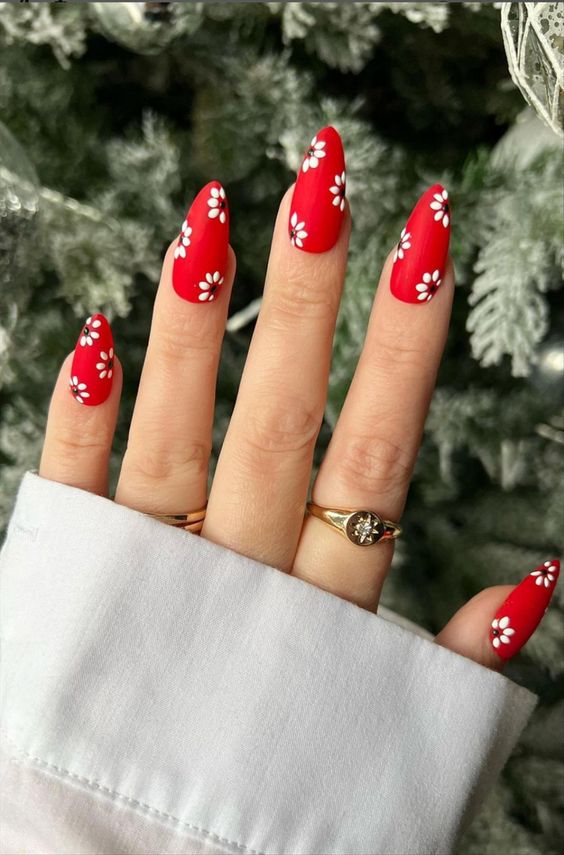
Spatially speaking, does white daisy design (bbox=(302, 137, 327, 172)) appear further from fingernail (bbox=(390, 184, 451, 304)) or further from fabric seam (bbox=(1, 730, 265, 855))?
fabric seam (bbox=(1, 730, 265, 855))

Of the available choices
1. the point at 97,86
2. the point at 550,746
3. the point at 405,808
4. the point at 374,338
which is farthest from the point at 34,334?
the point at 550,746

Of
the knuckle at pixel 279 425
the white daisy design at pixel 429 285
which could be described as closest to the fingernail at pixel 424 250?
the white daisy design at pixel 429 285

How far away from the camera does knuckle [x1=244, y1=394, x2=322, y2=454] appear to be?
57 cm

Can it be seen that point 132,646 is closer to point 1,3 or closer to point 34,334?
point 34,334

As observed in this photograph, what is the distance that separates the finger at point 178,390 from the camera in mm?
543

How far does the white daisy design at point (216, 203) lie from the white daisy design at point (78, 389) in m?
0.16

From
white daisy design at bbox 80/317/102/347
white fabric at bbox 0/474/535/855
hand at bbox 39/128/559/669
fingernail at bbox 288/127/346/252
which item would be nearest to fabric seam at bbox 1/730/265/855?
white fabric at bbox 0/474/535/855

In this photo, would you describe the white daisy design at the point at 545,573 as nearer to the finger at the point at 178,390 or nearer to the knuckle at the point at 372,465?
the knuckle at the point at 372,465

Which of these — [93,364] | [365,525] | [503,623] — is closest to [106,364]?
[93,364]

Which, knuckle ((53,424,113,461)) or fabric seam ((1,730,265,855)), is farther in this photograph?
knuckle ((53,424,113,461))

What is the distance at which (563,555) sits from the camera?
30.0 inches

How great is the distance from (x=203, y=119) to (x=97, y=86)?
5.9 inches

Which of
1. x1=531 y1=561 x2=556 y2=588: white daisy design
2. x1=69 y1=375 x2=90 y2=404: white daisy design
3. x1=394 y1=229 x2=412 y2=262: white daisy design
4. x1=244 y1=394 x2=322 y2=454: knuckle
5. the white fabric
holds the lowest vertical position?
the white fabric

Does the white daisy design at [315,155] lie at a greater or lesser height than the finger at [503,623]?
greater
